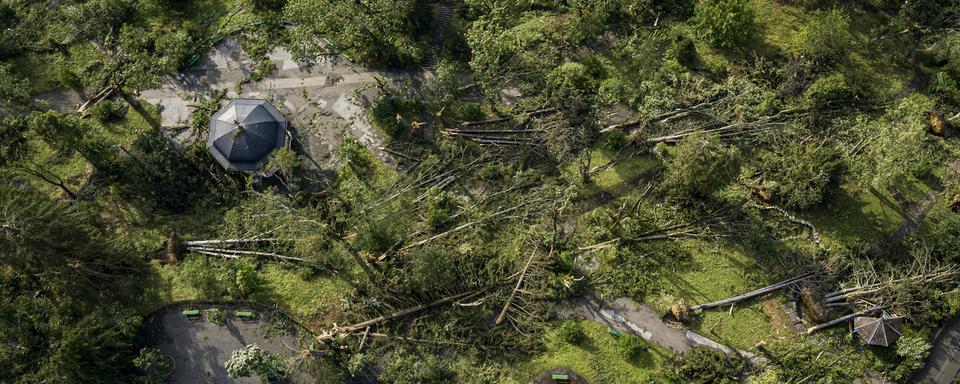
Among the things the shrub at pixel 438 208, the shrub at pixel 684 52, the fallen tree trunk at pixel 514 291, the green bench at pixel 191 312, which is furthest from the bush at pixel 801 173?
the green bench at pixel 191 312

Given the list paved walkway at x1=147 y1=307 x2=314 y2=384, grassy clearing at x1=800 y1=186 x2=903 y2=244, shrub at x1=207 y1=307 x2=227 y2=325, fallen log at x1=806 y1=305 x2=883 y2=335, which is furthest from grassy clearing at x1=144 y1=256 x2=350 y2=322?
grassy clearing at x1=800 y1=186 x2=903 y2=244

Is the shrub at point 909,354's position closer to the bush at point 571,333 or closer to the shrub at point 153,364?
the bush at point 571,333

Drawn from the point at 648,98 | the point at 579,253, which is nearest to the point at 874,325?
the point at 579,253

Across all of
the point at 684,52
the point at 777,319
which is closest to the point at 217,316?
the point at 777,319

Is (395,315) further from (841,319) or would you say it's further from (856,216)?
(856,216)

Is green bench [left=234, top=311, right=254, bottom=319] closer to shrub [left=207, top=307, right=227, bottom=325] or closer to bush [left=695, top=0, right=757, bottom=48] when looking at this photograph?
shrub [left=207, top=307, right=227, bottom=325]

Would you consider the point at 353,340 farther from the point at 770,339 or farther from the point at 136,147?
the point at 770,339
